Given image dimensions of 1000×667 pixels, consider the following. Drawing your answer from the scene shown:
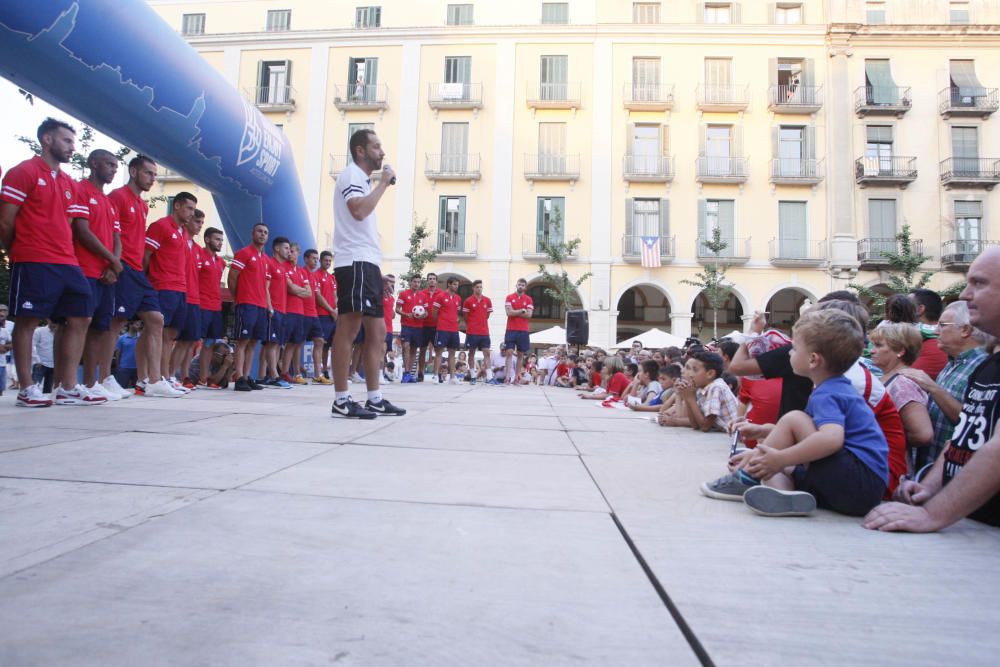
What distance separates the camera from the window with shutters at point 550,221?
2159cm

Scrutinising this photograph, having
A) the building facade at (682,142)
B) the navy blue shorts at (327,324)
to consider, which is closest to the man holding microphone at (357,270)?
the navy blue shorts at (327,324)

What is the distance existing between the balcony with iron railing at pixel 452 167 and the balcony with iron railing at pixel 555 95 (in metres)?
2.93

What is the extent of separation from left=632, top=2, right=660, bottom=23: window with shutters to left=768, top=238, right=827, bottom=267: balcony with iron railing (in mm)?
9928

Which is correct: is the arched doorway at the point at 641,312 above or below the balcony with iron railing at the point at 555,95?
below

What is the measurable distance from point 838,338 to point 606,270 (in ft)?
Result: 65.9

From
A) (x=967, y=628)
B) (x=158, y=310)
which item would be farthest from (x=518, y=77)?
(x=967, y=628)

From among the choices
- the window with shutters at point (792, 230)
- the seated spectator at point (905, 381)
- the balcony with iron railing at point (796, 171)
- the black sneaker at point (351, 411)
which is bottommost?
the black sneaker at point (351, 411)

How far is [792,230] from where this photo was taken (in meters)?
21.6

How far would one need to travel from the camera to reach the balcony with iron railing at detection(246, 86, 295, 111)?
74.5 ft

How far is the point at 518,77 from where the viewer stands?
2245 cm

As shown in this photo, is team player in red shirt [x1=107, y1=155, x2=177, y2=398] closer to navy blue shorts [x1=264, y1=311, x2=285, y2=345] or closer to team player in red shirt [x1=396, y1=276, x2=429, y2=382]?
navy blue shorts [x1=264, y1=311, x2=285, y2=345]

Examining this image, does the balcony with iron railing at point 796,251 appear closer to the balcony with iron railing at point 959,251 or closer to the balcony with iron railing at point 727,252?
the balcony with iron railing at point 727,252

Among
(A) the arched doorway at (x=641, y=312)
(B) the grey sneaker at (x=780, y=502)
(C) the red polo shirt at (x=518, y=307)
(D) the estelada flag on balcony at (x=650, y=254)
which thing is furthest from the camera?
(A) the arched doorway at (x=641, y=312)

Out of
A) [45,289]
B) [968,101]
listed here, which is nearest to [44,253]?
[45,289]
